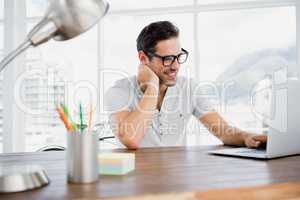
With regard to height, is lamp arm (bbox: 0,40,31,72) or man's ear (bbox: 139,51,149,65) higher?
man's ear (bbox: 139,51,149,65)

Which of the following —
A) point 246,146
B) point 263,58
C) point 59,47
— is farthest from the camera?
point 59,47

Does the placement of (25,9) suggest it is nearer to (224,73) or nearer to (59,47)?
(59,47)

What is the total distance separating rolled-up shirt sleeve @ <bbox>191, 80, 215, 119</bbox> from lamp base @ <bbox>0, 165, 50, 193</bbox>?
4.34 ft

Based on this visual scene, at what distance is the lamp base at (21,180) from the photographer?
2.19ft

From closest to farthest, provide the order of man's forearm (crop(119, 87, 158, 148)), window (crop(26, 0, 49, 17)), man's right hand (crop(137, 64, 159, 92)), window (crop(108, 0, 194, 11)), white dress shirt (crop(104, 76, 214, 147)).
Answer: man's forearm (crop(119, 87, 158, 148))
man's right hand (crop(137, 64, 159, 92))
white dress shirt (crop(104, 76, 214, 147))
window (crop(108, 0, 194, 11))
window (crop(26, 0, 49, 17))

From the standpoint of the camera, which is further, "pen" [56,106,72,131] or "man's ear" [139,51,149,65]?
"man's ear" [139,51,149,65]

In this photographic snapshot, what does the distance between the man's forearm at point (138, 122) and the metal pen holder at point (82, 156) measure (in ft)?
2.26

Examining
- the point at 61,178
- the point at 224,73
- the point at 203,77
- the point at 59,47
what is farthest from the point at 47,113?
the point at 61,178

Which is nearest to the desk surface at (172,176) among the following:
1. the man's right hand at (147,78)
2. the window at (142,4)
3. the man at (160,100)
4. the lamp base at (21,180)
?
the lamp base at (21,180)

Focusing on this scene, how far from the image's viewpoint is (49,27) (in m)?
0.76

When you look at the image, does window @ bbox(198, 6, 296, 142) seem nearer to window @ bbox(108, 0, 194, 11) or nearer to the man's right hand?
window @ bbox(108, 0, 194, 11)

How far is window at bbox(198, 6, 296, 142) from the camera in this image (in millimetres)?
3375

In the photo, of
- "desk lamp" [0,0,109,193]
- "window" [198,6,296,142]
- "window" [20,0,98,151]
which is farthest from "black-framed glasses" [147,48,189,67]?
"window" [20,0,98,151]

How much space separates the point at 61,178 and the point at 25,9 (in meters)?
3.49
